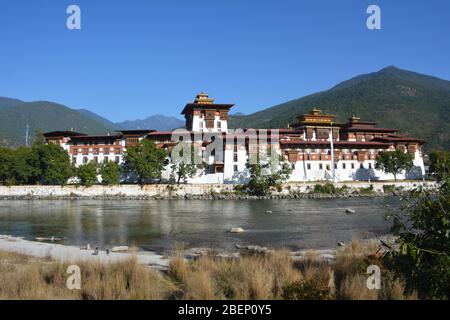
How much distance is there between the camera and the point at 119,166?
71625mm

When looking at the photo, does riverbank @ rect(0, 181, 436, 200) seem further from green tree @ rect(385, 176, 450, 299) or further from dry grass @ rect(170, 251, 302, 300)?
green tree @ rect(385, 176, 450, 299)

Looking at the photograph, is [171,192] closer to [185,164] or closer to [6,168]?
[185,164]

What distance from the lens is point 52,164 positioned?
227ft

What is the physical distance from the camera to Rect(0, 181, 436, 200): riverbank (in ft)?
213

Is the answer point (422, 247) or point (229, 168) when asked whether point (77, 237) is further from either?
point (229, 168)

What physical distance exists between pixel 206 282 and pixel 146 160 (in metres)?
60.0

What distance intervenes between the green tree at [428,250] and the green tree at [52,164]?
6734cm

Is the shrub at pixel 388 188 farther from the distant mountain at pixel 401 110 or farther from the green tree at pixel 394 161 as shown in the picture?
the distant mountain at pixel 401 110

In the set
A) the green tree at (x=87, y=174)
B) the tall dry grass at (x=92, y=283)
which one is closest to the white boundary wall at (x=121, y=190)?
the green tree at (x=87, y=174)

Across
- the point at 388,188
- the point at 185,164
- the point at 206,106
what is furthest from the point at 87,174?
the point at 388,188

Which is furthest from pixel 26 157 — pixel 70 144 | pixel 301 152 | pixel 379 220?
pixel 379 220
